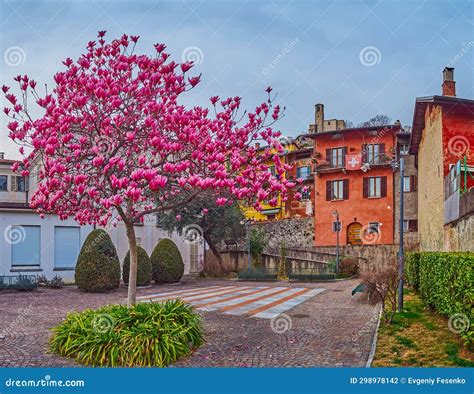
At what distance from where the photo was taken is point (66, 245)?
2377 cm

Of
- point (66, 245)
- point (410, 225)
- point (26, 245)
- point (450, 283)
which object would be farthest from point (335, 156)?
point (450, 283)

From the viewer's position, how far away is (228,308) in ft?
47.9

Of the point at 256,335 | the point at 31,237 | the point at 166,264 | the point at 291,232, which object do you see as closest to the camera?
the point at 256,335

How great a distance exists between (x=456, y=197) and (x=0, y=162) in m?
21.7

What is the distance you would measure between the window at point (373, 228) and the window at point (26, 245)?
25628 mm

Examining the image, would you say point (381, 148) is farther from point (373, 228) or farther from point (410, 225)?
point (410, 225)

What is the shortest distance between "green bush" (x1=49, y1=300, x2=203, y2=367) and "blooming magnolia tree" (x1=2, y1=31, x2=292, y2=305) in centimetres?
81

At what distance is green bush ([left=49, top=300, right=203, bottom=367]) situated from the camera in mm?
8219

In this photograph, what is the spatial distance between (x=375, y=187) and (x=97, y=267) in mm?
26360

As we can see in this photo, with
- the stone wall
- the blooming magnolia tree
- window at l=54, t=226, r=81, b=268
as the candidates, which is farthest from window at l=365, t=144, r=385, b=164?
the blooming magnolia tree

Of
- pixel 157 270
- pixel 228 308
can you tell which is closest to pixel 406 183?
pixel 157 270

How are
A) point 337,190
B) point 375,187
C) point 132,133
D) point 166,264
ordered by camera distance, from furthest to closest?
point 337,190
point 375,187
point 166,264
point 132,133

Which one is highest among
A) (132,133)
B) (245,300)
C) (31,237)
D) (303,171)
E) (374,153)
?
(374,153)

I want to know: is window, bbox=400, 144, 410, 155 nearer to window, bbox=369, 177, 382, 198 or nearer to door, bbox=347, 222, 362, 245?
window, bbox=369, 177, 382, 198
